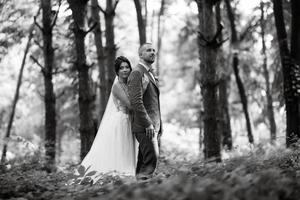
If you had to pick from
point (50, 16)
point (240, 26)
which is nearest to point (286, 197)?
point (50, 16)

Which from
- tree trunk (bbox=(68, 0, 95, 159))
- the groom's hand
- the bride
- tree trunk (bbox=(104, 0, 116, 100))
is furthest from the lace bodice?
tree trunk (bbox=(104, 0, 116, 100))

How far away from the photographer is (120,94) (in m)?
9.04

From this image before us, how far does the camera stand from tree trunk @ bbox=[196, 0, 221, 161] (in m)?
10.7

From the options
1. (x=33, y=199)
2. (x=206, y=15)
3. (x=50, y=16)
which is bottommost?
(x=33, y=199)

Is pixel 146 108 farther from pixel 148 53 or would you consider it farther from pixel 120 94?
pixel 120 94

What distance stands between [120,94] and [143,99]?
1104 millimetres

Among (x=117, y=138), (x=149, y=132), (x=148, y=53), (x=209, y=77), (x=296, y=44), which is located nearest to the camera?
(x=149, y=132)

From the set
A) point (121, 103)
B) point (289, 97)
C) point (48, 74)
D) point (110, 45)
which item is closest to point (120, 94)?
point (121, 103)

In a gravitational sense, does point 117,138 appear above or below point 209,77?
below

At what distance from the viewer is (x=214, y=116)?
36.3 feet

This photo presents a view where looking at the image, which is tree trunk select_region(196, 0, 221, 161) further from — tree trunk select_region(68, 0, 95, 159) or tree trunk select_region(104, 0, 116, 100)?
tree trunk select_region(104, 0, 116, 100)

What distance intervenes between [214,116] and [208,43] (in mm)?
1560

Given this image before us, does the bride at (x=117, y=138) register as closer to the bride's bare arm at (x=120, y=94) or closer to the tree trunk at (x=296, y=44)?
the bride's bare arm at (x=120, y=94)

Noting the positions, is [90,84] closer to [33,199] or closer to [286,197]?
[33,199]
